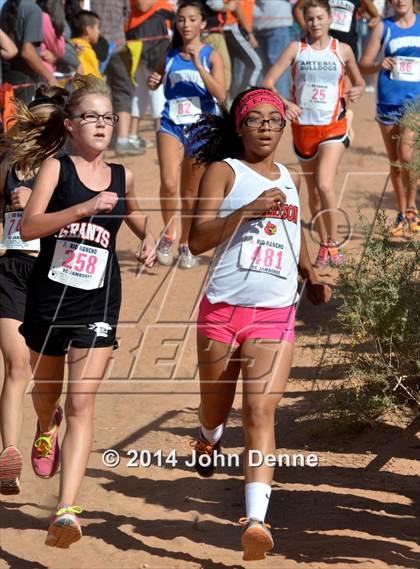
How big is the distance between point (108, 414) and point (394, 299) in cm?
244

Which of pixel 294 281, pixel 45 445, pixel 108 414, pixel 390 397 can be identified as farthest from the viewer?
pixel 108 414

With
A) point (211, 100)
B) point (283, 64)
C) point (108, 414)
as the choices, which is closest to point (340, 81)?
point (283, 64)

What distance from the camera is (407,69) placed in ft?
33.7

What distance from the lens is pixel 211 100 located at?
9.81 metres

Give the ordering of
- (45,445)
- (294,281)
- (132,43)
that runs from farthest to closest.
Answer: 1. (132,43)
2. (45,445)
3. (294,281)

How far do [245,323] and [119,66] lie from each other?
9148mm

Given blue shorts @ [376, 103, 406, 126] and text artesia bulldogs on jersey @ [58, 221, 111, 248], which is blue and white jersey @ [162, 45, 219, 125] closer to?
blue shorts @ [376, 103, 406, 126]

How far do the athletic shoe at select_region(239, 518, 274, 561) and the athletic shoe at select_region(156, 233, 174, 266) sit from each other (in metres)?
5.86

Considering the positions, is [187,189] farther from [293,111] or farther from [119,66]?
[119,66]

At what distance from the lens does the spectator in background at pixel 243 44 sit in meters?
13.5

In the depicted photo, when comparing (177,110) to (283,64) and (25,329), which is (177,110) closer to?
(283,64)

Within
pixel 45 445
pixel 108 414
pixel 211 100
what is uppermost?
pixel 211 100

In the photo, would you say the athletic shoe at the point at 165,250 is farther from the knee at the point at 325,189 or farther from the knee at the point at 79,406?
the knee at the point at 79,406

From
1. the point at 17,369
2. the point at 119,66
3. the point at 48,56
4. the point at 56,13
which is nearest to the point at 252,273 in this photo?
the point at 17,369
